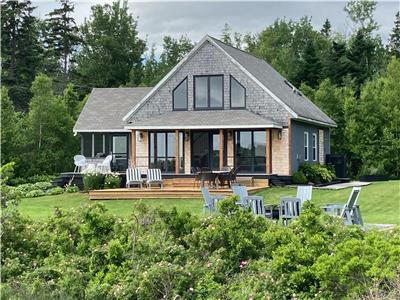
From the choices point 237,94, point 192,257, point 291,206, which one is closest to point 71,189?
point 237,94

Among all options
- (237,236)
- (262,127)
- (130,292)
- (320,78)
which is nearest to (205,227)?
(237,236)

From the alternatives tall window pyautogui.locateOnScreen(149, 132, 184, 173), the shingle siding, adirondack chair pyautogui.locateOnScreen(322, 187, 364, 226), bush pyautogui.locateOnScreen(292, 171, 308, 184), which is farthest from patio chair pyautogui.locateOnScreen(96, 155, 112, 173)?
adirondack chair pyautogui.locateOnScreen(322, 187, 364, 226)

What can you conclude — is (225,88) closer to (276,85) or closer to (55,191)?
(276,85)

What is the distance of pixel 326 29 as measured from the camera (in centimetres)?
6625

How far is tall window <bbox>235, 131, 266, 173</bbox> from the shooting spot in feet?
87.2

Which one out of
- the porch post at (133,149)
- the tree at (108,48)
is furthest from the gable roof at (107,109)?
the tree at (108,48)

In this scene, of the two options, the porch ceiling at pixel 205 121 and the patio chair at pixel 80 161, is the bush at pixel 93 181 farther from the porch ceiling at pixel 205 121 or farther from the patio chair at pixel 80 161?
the patio chair at pixel 80 161

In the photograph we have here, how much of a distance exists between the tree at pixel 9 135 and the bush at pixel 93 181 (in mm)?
7877

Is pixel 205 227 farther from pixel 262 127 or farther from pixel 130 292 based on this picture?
pixel 262 127

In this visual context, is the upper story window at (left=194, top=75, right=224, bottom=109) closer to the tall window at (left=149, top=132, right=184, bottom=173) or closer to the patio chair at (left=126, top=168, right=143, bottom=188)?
the tall window at (left=149, top=132, right=184, bottom=173)

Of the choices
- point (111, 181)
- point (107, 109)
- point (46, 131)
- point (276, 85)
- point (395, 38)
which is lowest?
point (111, 181)

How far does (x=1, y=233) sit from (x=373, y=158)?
25.9m

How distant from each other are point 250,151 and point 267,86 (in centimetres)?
280

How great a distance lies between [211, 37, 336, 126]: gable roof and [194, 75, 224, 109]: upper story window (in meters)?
1.27
